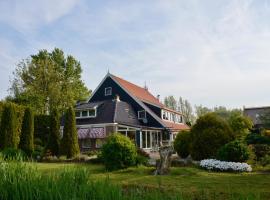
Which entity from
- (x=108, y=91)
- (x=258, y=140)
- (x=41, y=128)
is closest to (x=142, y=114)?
(x=108, y=91)

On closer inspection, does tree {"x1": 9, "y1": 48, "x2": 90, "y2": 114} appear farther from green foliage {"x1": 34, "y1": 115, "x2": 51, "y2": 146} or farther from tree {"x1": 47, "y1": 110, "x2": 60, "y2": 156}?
tree {"x1": 47, "y1": 110, "x2": 60, "y2": 156}

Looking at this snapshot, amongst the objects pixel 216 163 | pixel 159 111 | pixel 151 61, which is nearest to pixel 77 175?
pixel 216 163

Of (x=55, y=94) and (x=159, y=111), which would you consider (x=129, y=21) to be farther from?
(x=55, y=94)

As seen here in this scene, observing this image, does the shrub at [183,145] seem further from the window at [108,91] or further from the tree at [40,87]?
the tree at [40,87]

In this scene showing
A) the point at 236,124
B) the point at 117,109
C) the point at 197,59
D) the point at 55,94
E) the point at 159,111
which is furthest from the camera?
the point at 55,94

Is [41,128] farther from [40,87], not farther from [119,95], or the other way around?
[40,87]

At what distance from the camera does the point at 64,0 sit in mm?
11078

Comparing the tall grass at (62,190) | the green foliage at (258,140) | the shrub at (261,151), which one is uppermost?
the green foliage at (258,140)

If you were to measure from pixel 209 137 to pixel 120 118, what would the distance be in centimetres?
1704

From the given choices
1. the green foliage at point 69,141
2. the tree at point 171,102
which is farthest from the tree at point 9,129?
the tree at point 171,102

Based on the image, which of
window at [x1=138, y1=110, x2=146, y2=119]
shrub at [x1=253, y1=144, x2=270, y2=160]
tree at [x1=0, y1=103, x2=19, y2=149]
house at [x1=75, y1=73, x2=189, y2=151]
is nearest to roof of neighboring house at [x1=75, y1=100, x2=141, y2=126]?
house at [x1=75, y1=73, x2=189, y2=151]

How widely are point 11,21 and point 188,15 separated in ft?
24.2

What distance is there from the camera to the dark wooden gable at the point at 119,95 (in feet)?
125

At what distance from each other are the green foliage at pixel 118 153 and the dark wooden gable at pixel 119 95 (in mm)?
22002
